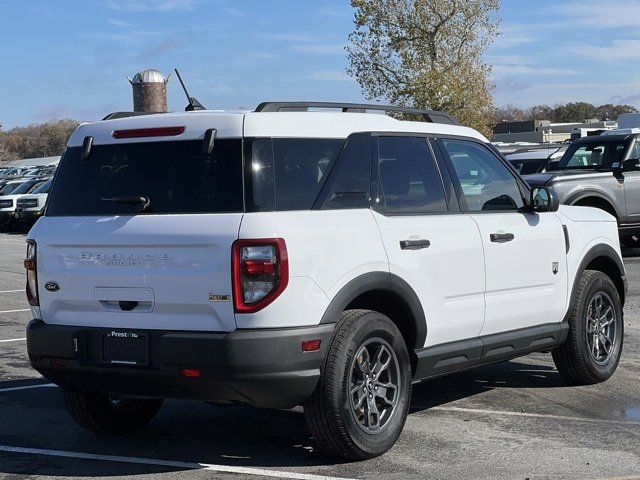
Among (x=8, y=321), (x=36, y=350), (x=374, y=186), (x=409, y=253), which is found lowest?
(x=8, y=321)

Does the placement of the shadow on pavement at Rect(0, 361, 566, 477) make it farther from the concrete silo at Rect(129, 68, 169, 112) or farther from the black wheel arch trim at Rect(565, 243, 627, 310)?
the concrete silo at Rect(129, 68, 169, 112)

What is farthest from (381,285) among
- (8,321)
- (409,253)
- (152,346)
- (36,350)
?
(8,321)

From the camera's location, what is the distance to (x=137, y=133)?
5910 millimetres

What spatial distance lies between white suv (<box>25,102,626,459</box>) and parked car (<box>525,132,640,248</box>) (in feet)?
34.1

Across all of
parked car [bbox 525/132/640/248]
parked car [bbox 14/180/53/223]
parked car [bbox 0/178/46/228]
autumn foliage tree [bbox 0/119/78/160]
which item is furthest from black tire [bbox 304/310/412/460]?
autumn foliage tree [bbox 0/119/78/160]

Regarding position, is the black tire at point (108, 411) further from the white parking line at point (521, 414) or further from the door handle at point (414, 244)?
the door handle at point (414, 244)

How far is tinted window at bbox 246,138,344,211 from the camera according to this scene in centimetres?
548

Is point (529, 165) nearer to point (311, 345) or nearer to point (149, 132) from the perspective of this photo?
point (149, 132)

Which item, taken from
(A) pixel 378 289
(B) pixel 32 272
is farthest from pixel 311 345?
(B) pixel 32 272

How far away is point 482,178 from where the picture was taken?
7121mm

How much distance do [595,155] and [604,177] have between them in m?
1.17

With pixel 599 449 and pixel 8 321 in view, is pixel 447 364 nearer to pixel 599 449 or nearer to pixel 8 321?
pixel 599 449

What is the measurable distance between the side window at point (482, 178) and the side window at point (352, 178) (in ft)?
2.97

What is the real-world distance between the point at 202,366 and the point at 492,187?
2.74 metres
